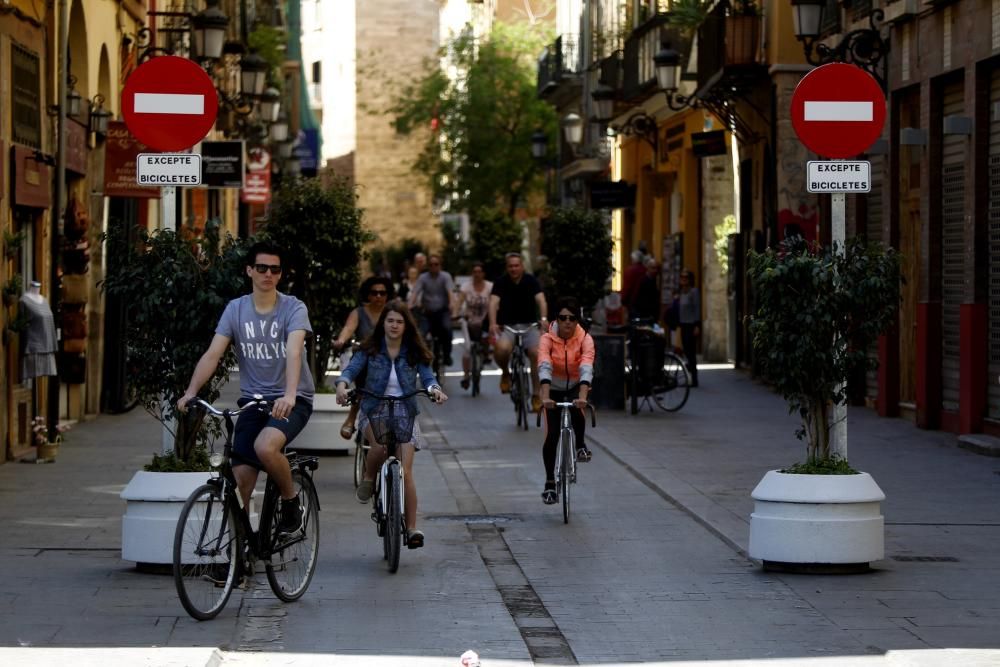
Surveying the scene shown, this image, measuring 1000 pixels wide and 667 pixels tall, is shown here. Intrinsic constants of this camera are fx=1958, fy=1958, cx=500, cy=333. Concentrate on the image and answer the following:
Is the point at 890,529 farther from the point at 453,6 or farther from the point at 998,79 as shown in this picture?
the point at 453,6

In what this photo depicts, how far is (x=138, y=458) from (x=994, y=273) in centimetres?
824

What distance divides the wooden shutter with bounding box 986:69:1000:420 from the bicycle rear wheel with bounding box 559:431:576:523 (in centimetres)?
647

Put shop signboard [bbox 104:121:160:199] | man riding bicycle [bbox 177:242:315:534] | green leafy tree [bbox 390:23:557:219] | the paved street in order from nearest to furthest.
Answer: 1. the paved street
2. man riding bicycle [bbox 177:242:315:534]
3. shop signboard [bbox 104:121:160:199]
4. green leafy tree [bbox 390:23:557:219]

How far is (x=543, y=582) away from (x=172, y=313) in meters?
2.52

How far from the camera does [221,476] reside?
943 cm

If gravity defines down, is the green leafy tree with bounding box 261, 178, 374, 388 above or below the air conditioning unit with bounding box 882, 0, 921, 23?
below

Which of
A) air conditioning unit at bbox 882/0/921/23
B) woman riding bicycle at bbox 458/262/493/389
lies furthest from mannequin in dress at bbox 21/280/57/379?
air conditioning unit at bbox 882/0/921/23

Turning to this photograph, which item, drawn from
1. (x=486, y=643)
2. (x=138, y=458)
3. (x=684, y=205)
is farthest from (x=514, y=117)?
(x=486, y=643)

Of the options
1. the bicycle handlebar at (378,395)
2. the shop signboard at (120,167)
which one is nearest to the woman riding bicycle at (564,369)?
the bicycle handlebar at (378,395)

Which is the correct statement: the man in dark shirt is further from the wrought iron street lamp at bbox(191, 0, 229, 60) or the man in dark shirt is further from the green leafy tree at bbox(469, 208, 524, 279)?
the green leafy tree at bbox(469, 208, 524, 279)

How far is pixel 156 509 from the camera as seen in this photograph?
34.0 feet

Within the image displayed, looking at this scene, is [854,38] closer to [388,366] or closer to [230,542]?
[388,366]

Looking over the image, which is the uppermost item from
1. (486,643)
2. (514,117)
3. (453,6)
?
(453,6)

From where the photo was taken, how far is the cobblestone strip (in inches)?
334
